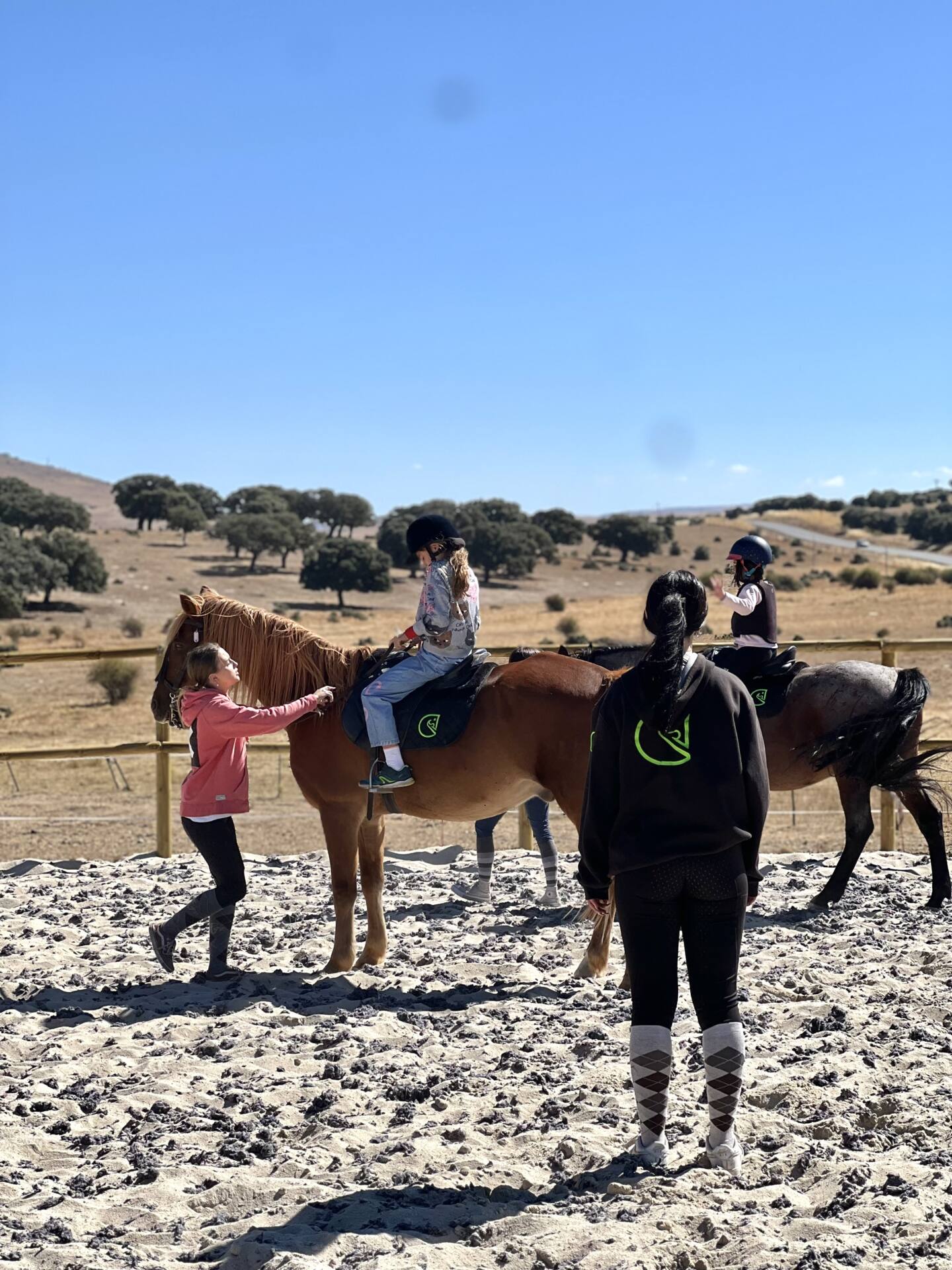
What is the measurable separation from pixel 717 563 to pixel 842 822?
58.7 metres

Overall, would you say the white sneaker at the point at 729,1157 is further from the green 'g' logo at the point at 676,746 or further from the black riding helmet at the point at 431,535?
the black riding helmet at the point at 431,535

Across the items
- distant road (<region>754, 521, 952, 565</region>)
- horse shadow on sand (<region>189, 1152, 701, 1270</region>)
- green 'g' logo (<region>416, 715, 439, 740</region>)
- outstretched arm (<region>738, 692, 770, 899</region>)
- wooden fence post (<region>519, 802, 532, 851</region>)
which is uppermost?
distant road (<region>754, 521, 952, 565</region>)

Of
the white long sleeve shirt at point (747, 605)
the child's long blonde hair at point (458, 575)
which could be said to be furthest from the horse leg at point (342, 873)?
the white long sleeve shirt at point (747, 605)

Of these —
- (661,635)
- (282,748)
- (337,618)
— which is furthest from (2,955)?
(337,618)

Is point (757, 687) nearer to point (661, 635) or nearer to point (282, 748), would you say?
point (282, 748)

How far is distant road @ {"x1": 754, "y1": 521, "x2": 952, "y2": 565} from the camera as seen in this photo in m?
69.2

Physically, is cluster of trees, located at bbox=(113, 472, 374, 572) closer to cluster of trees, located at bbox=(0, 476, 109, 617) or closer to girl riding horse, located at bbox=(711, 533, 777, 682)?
cluster of trees, located at bbox=(0, 476, 109, 617)

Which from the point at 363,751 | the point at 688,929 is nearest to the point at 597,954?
the point at 363,751

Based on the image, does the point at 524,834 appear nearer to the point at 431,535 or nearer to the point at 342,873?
the point at 342,873

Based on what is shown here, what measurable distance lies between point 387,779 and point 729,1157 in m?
2.93

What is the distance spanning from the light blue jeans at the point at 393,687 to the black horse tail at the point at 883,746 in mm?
2822

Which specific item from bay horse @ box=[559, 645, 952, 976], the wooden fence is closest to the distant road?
the wooden fence

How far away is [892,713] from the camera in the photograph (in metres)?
8.01

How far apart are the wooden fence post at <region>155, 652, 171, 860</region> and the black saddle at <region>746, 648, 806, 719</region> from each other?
442cm
